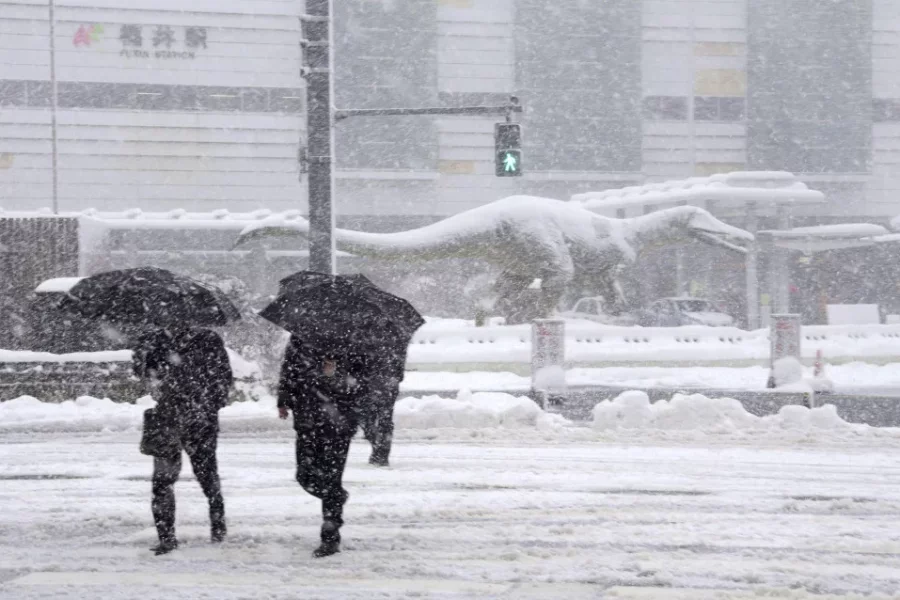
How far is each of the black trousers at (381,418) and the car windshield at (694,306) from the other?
2266 centimetres

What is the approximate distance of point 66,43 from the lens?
36.6 m

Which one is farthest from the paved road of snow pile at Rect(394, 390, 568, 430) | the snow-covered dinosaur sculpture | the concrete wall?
the concrete wall

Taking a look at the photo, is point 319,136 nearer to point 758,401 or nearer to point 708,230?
point 758,401

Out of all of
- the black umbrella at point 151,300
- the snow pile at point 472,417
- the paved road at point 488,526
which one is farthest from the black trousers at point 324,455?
the snow pile at point 472,417

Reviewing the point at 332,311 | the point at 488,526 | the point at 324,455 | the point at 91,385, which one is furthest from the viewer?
the point at 91,385

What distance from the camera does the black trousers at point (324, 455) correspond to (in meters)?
5.94

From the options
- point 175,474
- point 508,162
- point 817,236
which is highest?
point 508,162

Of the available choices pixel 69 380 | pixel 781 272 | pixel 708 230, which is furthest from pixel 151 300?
pixel 781 272

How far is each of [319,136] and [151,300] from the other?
279 inches

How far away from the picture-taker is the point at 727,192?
31578 mm

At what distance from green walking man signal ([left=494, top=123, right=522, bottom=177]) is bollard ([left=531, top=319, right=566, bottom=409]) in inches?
97.6

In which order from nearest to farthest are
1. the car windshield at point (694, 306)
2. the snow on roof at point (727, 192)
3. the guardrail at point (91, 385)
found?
the guardrail at point (91, 385)
the car windshield at point (694, 306)
the snow on roof at point (727, 192)

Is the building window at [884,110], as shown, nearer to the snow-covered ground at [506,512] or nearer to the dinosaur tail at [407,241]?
the dinosaur tail at [407,241]

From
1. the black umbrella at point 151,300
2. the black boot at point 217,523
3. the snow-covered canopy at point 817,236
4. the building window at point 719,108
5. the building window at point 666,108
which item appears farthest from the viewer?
the building window at point 719,108
